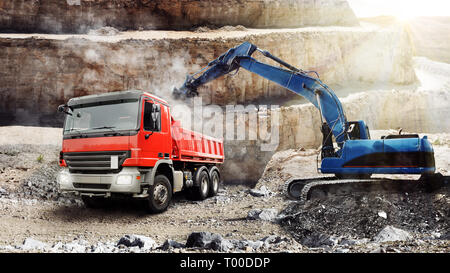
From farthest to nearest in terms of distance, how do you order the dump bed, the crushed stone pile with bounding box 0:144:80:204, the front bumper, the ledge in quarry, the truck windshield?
the ledge in quarry → the crushed stone pile with bounding box 0:144:80:204 → the dump bed → the truck windshield → the front bumper

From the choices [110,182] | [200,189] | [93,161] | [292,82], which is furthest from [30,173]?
[292,82]

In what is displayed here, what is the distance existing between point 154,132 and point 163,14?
71.0ft

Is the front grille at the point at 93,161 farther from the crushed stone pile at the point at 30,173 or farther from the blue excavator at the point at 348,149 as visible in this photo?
the blue excavator at the point at 348,149

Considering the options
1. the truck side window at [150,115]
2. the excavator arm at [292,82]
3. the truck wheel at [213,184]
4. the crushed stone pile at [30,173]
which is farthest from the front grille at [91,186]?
the excavator arm at [292,82]

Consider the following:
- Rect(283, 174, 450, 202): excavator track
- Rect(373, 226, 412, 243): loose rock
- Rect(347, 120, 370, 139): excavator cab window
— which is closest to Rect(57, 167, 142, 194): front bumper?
Rect(283, 174, 450, 202): excavator track

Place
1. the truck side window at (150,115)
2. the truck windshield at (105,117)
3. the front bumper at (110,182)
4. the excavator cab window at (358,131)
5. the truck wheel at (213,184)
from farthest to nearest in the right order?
the truck wheel at (213,184) < the excavator cab window at (358,131) < the truck side window at (150,115) < the truck windshield at (105,117) < the front bumper at (110,182)

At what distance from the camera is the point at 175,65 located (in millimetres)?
19484

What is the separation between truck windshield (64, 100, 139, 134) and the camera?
6414mm

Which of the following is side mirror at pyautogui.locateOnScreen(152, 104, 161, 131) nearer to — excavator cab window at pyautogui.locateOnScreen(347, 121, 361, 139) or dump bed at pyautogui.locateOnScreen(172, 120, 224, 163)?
dump bed at pyautogui.locateOnScreen(172, 120, 224, 163)

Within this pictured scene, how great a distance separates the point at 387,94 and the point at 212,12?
16.0 m

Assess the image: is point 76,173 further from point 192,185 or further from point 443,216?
point 443,216

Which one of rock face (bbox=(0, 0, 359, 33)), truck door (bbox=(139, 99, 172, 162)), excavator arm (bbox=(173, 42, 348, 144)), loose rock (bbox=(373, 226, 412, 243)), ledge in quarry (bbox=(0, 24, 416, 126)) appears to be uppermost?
rock face (bbox=(0, 0, 359, 33))

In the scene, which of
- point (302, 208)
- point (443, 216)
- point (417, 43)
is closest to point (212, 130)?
point (302, 208)

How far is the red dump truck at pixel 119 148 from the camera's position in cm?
621
